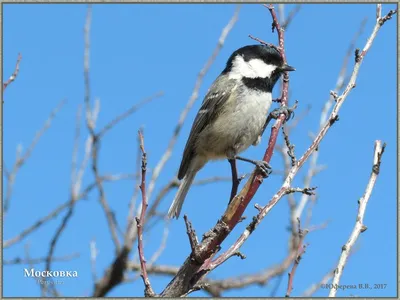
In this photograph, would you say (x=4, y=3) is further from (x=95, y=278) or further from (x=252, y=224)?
(x=95, y=278)

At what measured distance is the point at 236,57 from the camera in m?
5.64

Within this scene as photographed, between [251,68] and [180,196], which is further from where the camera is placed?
[251,68]

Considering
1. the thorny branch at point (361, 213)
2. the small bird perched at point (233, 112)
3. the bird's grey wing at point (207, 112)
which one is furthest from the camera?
the bird's grey wing at point (207, 112)

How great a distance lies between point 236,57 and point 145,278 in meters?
3.06

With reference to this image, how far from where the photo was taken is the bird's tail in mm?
5188

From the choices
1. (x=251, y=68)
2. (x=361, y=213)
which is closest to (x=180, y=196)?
(x=251, y=68)

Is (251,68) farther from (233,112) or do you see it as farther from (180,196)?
(180,196)

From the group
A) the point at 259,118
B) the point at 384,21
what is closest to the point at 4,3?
the point at 259,118

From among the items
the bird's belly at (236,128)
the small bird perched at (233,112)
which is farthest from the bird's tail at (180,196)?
the bird's belly at (236,128)

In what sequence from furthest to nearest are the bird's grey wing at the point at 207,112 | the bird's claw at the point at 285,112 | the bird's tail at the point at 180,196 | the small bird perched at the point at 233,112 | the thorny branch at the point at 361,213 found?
the bird's grey wing at the point at 207,112, the small bird perched at the point at 233,112, the bird's tail at the point at 180,196, the bird's claw at the point at 285,112, the thorny branch at the point at 361,213

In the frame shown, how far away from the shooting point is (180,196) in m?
5.32

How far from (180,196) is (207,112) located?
33.5 inches

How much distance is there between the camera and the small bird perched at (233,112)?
17.4 feet

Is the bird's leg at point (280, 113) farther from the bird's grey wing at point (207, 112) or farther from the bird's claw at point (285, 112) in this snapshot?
the bird's grey wing at point (207, 112)
